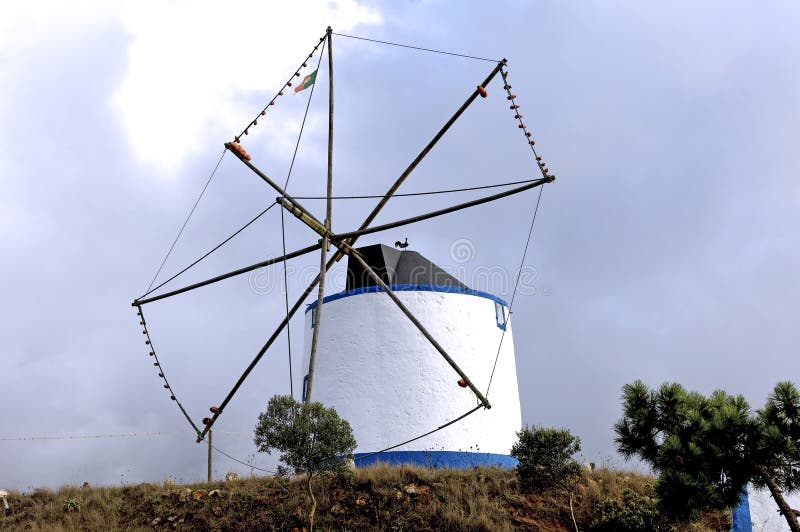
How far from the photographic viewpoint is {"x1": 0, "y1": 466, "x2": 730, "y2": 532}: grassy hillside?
1536cm

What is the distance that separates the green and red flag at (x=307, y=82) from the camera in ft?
59.9

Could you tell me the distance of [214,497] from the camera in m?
17.3

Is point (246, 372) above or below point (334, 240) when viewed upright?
below

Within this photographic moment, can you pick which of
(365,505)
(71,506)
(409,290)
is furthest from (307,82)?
(71,506)

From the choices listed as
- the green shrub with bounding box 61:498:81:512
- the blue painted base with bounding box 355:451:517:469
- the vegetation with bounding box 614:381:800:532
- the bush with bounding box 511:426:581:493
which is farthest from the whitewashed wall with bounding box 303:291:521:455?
the vegetation with bounding box 614:381:800:532

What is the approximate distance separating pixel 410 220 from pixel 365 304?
17.6 ft

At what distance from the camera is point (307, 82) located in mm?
18281

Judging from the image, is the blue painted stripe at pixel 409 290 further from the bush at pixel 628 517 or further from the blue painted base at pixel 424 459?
the bush at pixel 628 517

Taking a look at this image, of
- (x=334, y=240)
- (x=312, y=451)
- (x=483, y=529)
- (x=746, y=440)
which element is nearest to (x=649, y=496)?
(x=483, y=529)

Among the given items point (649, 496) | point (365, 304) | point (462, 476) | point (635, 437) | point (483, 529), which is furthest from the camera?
point (365, 304)

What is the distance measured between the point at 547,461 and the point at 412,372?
5143mm

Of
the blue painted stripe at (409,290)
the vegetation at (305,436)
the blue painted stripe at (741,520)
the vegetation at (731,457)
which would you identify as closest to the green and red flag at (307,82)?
the blue painted stripe at (409,290)

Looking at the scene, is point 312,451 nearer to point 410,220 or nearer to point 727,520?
point 410,220

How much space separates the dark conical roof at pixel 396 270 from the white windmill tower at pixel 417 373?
18.0 inches
